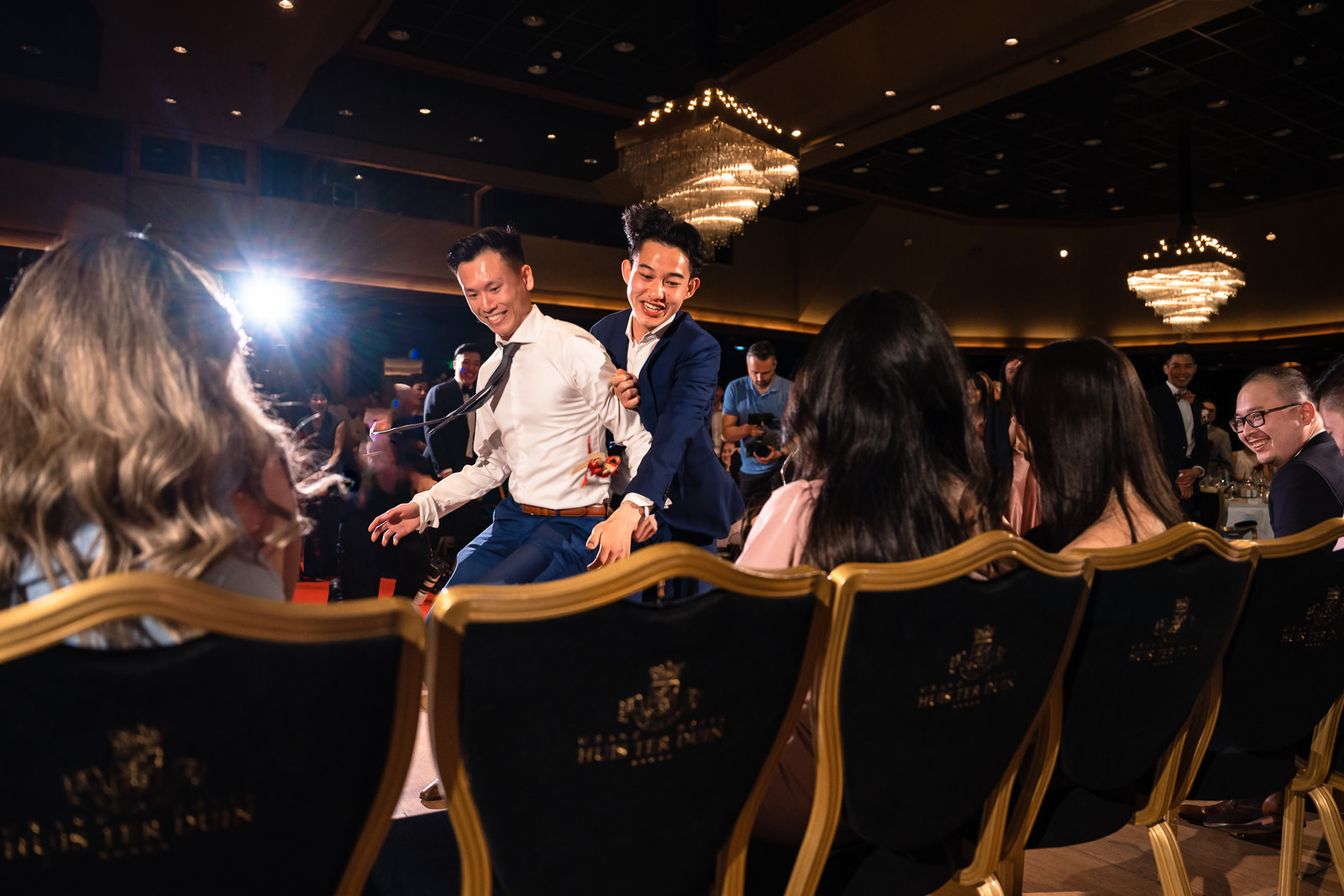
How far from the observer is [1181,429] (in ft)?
18.5

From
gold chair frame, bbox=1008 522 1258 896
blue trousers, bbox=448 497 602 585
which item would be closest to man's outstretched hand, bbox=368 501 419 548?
blue trousers, bbox=448 497 602 585

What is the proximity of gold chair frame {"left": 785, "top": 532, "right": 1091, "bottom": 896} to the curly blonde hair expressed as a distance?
2.22 feet

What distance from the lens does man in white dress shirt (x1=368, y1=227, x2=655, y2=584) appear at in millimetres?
2295

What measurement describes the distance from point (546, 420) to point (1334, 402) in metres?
2.05

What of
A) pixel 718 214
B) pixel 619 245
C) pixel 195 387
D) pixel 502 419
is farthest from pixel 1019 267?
pixel 195 387

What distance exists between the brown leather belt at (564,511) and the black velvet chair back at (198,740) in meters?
1.53

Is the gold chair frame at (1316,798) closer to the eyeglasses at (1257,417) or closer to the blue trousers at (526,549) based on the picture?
the eyeglasses at (1257,417)

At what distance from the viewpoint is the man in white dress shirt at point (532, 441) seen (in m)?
2.29

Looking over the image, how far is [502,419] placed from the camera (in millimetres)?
2445

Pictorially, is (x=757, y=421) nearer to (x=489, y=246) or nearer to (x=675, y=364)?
(x=675, y=364)

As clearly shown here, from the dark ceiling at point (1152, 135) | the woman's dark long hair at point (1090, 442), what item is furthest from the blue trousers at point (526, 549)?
the dark ceiling at point (1152, 135)

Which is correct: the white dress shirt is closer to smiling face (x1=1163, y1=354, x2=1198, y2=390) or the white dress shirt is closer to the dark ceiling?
smiling face (x1=1163, y1=354, x2=1198, y2=390)

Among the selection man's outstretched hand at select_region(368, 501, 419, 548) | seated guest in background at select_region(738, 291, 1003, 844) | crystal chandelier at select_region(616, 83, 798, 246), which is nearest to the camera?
seated guest in background at select_region(738, 291, 1003, 844)

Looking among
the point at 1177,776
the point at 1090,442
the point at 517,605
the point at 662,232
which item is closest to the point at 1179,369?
the point at 662,232
